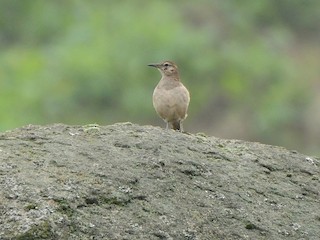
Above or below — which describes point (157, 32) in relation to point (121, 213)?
above

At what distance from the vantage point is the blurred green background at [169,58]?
3036 centimetres

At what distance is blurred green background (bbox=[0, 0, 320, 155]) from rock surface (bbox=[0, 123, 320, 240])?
16483 mm

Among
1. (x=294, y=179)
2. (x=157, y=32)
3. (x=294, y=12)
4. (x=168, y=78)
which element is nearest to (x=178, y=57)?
(x=157, y=32)

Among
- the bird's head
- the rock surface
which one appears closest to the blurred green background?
the bird's head

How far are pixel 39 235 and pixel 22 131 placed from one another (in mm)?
1392

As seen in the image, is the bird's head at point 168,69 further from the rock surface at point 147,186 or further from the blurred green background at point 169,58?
the blurred green background at point 169,58

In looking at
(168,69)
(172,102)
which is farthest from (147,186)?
(168,69)

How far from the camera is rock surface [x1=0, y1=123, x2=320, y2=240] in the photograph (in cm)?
662

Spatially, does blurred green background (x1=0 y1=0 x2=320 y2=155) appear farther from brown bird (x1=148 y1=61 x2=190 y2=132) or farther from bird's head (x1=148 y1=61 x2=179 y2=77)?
brown bird (x1=148 y1=61 x2=190 y2=132)

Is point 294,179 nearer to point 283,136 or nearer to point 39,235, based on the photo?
point 39,235

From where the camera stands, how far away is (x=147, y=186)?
708 centimetres

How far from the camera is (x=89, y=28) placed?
3869 centimetres

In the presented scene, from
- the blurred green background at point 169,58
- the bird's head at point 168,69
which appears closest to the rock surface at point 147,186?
the bird's head at point 168,69

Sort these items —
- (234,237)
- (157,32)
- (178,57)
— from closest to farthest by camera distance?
(234,237) < (178,57) < (157,32)
